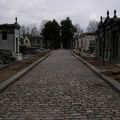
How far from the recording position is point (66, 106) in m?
10.8

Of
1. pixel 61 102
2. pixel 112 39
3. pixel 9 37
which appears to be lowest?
pixel 61 102

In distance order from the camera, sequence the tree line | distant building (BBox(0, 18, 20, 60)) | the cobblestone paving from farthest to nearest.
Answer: the tree line, distant building (BBox(0, 18, 20, 60)), the cobblestone paving

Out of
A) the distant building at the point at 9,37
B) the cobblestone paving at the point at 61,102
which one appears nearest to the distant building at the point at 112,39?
the distant building at the point at 9,37

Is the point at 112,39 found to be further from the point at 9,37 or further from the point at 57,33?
the point at 57,33

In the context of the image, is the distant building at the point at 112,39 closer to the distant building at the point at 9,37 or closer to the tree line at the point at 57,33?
the distant building at the point at 9,37

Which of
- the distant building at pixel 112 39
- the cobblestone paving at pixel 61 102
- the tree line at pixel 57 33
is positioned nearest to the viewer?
the cobblestone paving at pixel 61 102

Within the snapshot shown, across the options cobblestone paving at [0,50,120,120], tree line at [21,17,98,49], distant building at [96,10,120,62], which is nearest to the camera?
cobblestone paving at [0,50,120,120]

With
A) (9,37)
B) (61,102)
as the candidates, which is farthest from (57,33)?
(61,102)

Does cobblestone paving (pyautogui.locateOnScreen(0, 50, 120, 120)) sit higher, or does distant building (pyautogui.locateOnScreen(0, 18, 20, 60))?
distant building (pyautogui.locateOnScreen(0, 18, 20, 60))

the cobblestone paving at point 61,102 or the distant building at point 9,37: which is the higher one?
the distant building at point 9,37

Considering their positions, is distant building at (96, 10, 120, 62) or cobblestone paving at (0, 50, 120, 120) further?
distant building at (96, 10, 120, 62)

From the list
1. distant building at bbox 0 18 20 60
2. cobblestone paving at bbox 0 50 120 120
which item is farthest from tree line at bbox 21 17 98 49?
cobblestone paving at bbox 0 50 120 120

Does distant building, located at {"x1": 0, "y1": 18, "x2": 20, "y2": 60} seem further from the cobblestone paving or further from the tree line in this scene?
the tree line

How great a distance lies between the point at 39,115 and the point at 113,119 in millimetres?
1889
